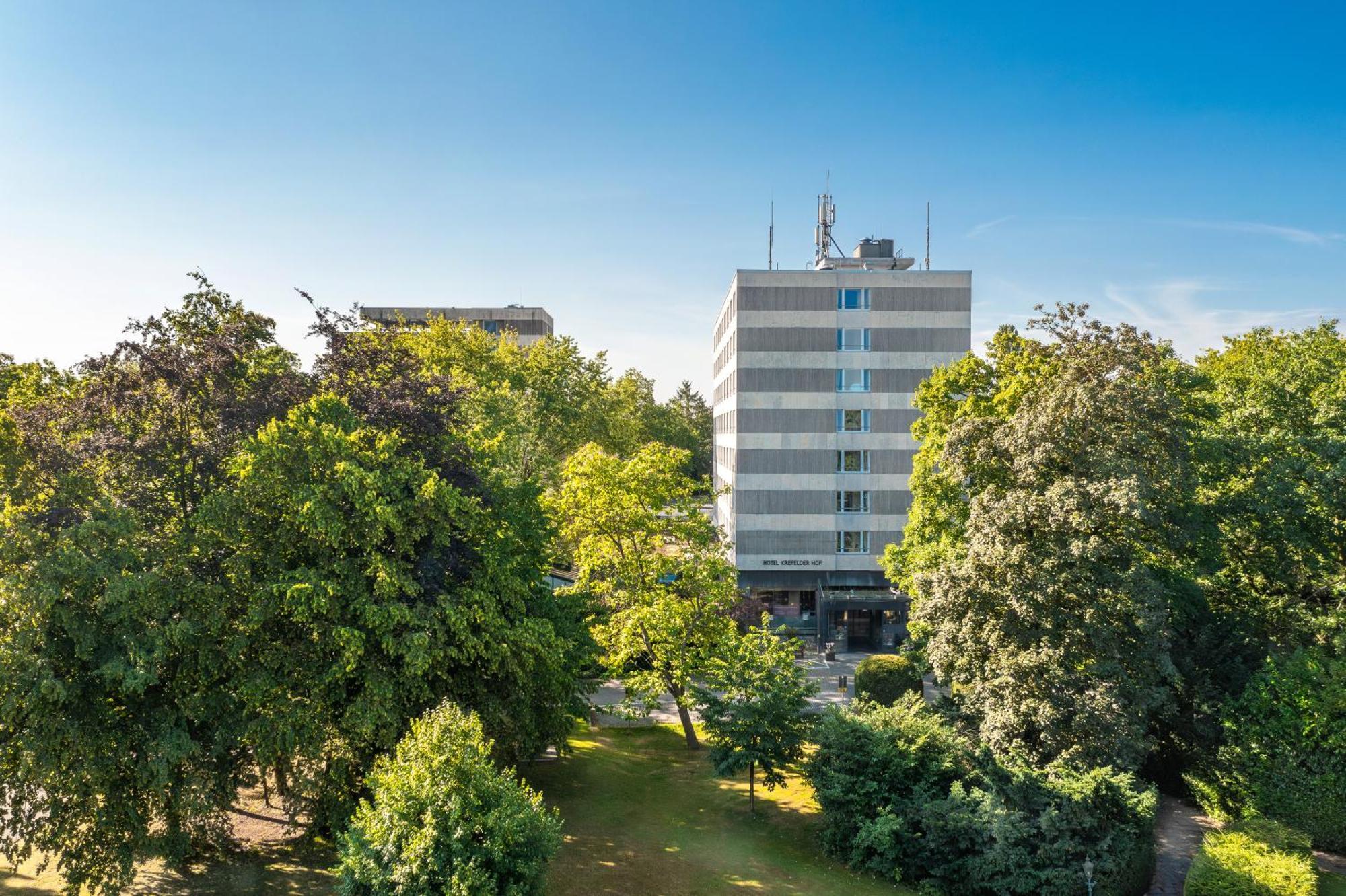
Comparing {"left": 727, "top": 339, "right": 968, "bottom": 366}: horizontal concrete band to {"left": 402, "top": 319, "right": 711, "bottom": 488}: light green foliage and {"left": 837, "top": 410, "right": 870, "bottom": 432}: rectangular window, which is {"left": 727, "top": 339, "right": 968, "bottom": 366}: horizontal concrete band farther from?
{"left": 402, "top": 319, "right": 711, "bottom": 488}: light green foliage

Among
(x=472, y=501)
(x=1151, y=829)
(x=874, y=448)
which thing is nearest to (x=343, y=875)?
(x=472, y=501)

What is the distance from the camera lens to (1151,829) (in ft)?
61.6

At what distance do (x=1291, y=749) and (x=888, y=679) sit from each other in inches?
466

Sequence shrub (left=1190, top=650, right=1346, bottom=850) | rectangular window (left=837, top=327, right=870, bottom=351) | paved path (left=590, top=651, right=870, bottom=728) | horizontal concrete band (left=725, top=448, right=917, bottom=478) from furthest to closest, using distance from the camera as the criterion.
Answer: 1. horizontal concrete band (left=725, top=448, right=917, bottom=478)
2. rectangular window (left=837, top=327, right=870, bottom=351)
3. paved path (left=590, top=651, right=870, bottom=728)
4. shrub (left=1190, top=650, right=1346, bottom=850)

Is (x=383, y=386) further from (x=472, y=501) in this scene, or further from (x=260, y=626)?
(x=260, y=626)

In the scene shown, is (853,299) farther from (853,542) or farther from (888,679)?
(888,679)

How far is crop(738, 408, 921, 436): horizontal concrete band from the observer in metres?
40.4

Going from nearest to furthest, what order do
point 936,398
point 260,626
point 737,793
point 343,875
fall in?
point 343,875
point 260,626
point 737,793
point 936,398

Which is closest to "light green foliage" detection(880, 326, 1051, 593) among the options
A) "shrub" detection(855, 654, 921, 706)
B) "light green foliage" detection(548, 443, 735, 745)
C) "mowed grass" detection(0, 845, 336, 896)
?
"shrub" detection(855, 654, 921, 706)

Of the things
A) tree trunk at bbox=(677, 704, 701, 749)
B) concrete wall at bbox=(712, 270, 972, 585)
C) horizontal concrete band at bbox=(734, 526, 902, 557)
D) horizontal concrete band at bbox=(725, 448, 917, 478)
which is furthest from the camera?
horizontal concrete band at bbox=(734, 526, 902, 557)

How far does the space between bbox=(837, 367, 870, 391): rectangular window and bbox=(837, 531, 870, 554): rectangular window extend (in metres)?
7.60

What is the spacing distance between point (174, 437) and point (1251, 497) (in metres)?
29.4

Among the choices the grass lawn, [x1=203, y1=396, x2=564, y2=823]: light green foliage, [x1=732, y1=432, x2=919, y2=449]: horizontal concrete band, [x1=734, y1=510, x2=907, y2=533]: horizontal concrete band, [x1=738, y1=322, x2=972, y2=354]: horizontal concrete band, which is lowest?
the grass lawn

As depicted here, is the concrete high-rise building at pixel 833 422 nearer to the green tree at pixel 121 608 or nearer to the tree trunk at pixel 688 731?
the tree trunk at pixel 688 731
